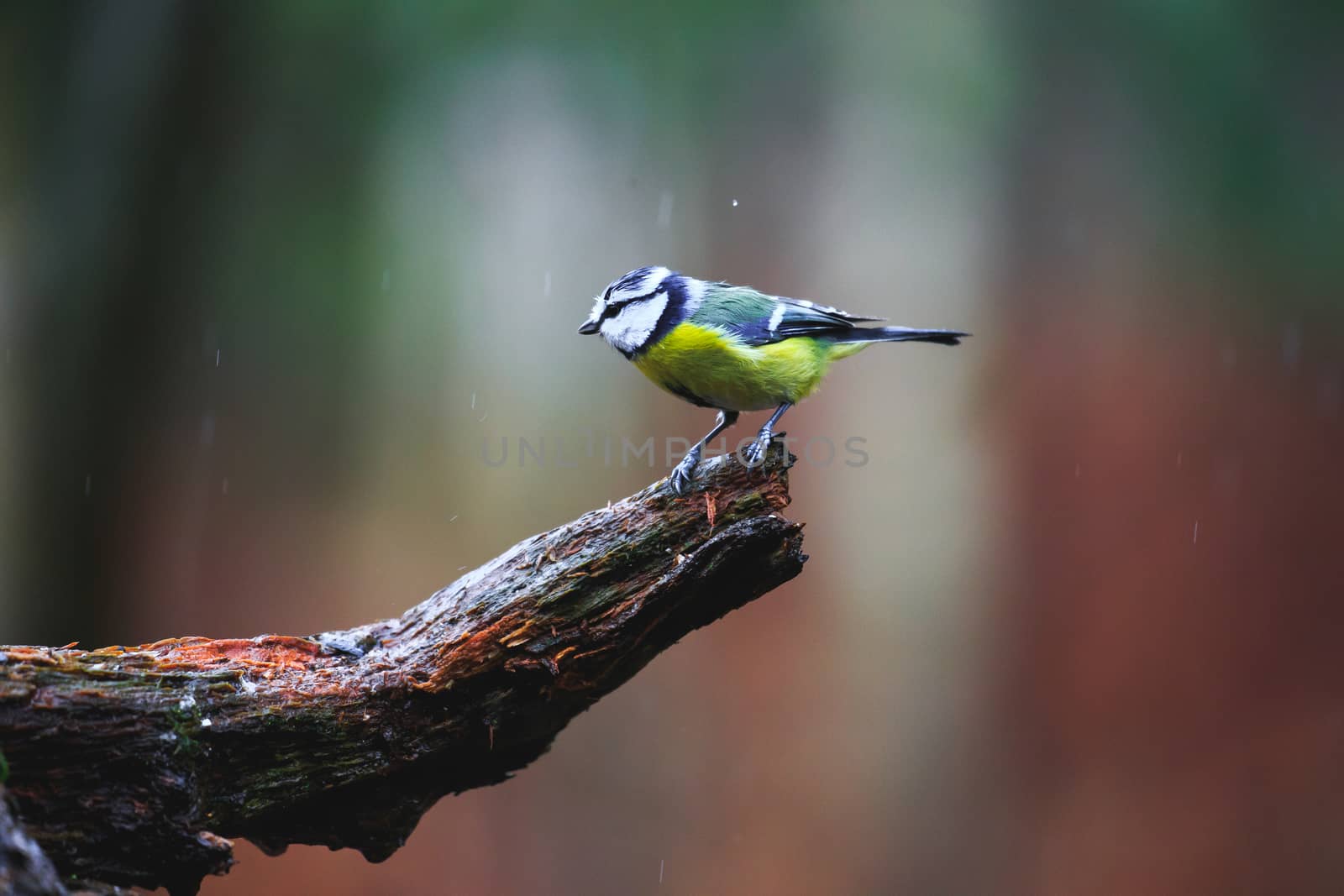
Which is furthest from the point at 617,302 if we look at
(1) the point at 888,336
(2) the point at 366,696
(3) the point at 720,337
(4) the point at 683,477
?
(2) the point at 366,696

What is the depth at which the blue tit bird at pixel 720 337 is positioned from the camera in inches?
84.1

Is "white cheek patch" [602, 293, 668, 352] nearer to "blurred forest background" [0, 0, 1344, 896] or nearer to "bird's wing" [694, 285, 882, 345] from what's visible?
"bird's wing" [694, 285, 882, 345]

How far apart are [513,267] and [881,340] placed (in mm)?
2031

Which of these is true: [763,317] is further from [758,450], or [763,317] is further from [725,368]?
[758,450]

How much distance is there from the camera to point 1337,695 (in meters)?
3.12

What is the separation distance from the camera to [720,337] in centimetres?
213

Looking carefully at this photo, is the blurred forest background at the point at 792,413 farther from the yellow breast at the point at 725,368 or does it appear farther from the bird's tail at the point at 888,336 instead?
the yellow breast at the point at 725,368

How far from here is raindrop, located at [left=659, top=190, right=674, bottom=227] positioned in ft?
12.3

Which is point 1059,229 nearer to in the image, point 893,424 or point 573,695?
point 893,424

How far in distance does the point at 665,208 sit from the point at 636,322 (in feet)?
5.65

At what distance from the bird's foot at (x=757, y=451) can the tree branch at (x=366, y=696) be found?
0.09 feet

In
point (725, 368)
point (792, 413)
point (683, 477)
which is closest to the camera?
point (683, 477)

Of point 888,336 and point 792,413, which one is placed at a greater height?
point 888,336

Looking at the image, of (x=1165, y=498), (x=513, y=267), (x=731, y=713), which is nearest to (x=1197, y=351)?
(x=1165, y=498)
